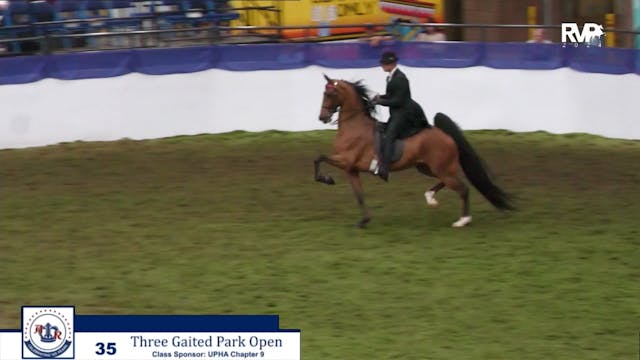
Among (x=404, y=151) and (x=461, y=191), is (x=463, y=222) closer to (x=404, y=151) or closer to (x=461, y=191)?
(x=461, y=191)

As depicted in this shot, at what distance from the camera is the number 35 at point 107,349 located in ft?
31.9

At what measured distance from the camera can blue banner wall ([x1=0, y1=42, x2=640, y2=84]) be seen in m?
22.3

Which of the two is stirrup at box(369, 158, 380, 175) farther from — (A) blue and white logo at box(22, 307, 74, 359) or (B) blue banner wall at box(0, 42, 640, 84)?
Result: (B) blue banner wall at box(0, 42, 640, 84)

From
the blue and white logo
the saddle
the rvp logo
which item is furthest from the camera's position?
the rvp logo

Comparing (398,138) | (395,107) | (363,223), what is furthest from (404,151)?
(363,223)

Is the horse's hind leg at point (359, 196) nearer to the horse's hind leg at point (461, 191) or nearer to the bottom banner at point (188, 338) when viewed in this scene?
the horse's hind leg at point (461, 191)

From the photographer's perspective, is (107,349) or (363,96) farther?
(363,96)

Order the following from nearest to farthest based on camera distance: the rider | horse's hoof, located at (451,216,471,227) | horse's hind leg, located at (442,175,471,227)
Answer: the rider → horse's hind leg, located at (442,175,471,227) → horse's hoof, located at (451,216,471,227)

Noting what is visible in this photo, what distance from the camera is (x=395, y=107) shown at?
620 inches

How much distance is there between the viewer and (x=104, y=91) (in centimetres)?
2259

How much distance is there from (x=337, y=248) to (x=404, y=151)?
1590mm

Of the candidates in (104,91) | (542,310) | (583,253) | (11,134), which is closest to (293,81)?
(104,91)

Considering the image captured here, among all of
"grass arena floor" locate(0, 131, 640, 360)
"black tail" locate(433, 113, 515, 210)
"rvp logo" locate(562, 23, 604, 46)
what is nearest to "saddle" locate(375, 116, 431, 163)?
"black tail" locate(433, 113, 515, 210)

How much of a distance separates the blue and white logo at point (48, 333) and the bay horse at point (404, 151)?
6.14m
